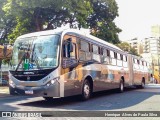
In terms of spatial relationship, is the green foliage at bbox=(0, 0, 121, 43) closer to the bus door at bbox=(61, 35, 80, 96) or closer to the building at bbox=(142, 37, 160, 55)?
the bus door at bbox=(61, 35, 80, 96)

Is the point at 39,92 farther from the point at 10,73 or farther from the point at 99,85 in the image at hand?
the point at 99,85

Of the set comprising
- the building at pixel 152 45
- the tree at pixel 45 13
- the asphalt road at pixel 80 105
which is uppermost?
the building at pixel 152 45

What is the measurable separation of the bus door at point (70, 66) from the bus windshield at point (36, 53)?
15.8 inches

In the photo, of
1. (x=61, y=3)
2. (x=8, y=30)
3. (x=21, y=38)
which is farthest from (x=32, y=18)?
(x=21, y=38)

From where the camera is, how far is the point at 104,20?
106 feet

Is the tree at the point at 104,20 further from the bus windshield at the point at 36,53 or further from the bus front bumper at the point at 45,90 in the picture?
the bus front bumper at the point at 45,90

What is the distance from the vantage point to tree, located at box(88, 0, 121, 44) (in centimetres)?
3108

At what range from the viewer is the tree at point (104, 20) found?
31081mm

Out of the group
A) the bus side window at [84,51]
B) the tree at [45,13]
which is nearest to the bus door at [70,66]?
the bus side window at [84,51]

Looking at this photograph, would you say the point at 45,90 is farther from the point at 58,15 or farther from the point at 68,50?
the point at 58,15

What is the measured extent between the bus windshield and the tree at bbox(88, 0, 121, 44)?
66.1 feet

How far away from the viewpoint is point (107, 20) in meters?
32.5

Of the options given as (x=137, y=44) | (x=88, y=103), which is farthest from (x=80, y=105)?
(x=137, y=44)

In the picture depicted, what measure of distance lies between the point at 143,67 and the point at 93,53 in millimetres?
13357
